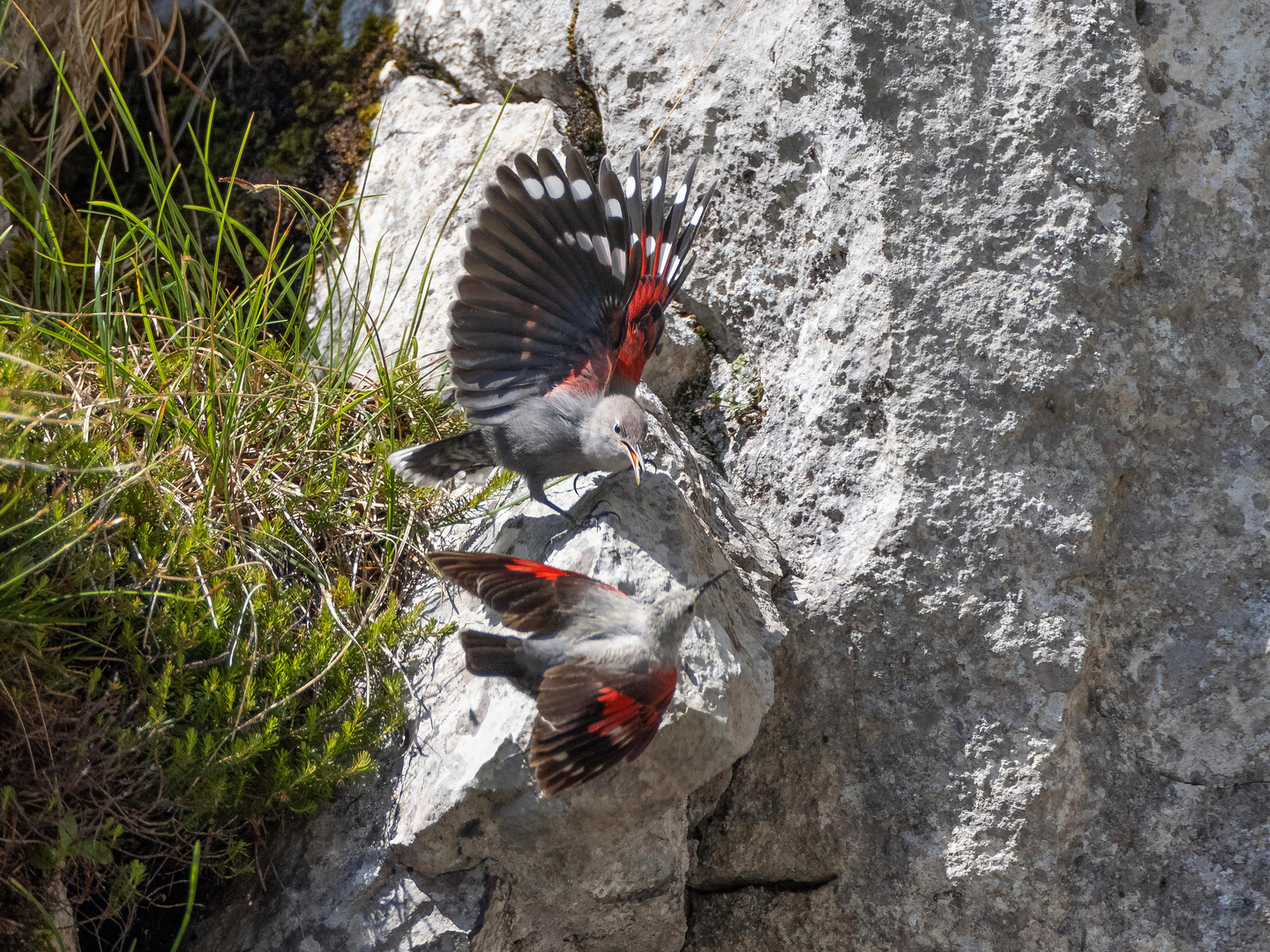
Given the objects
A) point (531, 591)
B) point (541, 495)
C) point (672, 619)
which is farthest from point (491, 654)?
point (541, 495)

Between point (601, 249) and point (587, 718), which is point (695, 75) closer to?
point (601, 249)

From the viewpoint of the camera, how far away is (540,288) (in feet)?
7.84

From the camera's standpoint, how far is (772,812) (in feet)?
8.82

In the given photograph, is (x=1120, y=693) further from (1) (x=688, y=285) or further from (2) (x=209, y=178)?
(2) (x=209, y=178)

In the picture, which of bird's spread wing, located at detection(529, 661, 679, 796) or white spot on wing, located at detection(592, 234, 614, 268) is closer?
bird's spread wing, located at detection(529, 661, 679, 796)

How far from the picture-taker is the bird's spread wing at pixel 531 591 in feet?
7.00

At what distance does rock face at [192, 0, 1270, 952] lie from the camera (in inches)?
94.3

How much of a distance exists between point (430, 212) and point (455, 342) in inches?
49.5

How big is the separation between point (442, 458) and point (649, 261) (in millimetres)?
764

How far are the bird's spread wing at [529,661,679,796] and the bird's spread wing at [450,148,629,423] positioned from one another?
76 centimetres

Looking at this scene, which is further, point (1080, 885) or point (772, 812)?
point (772, 812)

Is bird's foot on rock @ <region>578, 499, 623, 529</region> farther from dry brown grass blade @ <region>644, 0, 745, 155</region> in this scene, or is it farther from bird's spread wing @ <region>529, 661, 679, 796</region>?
dry brown grass blade @ <region>644, 0, 745, 155</region>

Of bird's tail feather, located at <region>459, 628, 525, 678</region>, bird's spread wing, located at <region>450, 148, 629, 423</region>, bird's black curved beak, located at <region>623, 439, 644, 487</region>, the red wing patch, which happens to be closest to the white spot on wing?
bird's spread wing, located at <region>450, 148, 629, 423</region>

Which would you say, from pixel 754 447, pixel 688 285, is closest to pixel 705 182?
pixel 688 285
